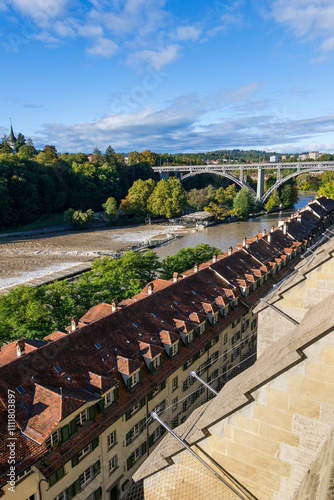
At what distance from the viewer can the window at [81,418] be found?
44.3ft

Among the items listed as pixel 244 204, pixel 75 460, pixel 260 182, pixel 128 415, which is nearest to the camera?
pixel 75 460

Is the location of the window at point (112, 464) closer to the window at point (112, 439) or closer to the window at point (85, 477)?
the window at point (112, 439)

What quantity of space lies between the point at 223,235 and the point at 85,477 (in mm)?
69690

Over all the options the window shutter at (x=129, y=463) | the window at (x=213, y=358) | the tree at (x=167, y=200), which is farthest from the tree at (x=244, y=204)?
the window shutter at (x=129, y=463)

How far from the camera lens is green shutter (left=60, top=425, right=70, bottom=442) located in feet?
42.0

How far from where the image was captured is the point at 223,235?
264 feet

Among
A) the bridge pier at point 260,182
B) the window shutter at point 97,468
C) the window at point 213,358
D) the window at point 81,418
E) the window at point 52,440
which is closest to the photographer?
the window at point 52,440

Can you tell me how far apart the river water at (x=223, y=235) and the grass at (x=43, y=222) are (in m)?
40.4

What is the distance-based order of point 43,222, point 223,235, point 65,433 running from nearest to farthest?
point 65,433, point 223,235, point 43,222

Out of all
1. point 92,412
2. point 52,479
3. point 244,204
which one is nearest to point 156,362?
point 92,412

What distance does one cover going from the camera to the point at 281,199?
119 m

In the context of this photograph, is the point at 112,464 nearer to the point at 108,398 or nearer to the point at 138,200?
the point at 108,398

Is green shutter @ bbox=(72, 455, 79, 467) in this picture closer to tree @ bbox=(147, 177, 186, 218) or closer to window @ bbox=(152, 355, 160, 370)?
window @ bbox=(152, 355, 160, 370)

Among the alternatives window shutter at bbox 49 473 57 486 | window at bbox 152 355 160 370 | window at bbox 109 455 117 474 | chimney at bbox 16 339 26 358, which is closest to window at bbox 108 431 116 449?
window at bbox 109 455 117 474
